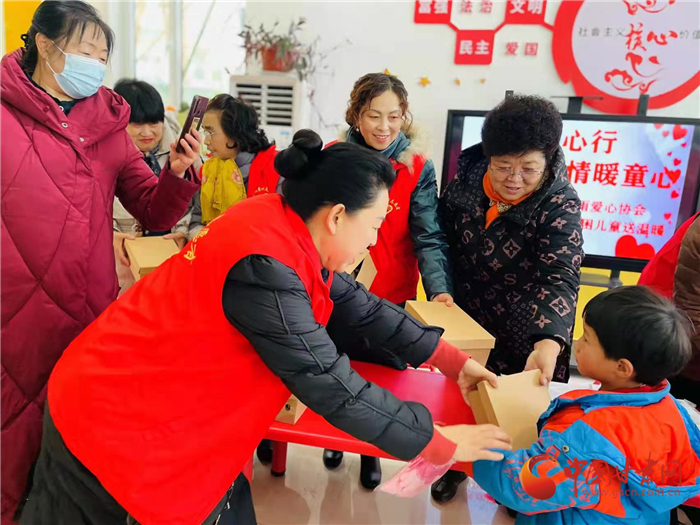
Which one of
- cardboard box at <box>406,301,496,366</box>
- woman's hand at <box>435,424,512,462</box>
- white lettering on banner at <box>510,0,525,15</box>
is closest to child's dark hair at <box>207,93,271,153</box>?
cardboard box at <box>406,301,496,366</box>

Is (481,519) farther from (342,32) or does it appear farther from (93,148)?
(342,32)

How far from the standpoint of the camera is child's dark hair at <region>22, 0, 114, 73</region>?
117cm

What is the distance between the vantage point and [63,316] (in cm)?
119

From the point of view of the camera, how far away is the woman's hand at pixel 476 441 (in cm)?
94

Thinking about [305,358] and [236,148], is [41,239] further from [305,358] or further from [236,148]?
[236,148]

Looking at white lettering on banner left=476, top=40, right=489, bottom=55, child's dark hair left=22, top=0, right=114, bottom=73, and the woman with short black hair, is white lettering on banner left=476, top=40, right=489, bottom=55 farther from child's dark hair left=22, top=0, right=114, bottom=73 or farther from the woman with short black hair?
child's dark hair left=22, top=0, right=114, bottom=73

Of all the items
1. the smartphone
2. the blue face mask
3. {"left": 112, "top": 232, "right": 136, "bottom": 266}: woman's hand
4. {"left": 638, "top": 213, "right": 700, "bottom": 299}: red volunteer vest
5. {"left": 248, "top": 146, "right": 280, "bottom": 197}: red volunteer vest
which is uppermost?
the blue face mask

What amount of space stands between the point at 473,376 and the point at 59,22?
48.9 inches

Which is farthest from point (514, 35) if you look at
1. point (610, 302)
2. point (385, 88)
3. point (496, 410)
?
point (496, 410)

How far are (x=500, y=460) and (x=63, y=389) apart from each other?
0.84 meters

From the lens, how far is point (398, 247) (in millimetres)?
1833

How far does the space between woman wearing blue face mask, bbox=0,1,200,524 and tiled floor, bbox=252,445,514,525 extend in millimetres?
862

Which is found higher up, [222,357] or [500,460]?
[222,357]

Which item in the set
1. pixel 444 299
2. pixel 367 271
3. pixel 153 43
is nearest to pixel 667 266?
pixel 444 299
